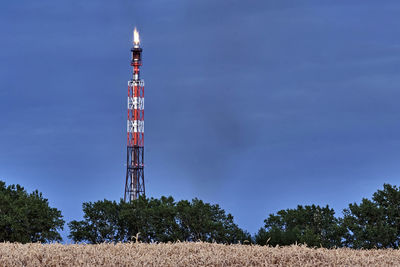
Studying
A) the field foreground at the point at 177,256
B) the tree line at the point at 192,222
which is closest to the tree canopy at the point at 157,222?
the tree line at the point at 192,222

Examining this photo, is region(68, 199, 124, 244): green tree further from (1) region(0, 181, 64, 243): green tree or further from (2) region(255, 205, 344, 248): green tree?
(2) region(255, 205, 344, 248): green tree

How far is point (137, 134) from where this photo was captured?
64.5 meters

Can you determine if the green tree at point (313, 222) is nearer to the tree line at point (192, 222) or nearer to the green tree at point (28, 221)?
the tree line at point (192, 222)

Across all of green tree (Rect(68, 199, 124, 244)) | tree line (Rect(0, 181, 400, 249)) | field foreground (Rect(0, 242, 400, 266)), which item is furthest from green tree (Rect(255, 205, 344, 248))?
field foreground (Rect(0, 242, 400, 266))

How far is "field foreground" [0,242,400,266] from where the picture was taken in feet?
27.9

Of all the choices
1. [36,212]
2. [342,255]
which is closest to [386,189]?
[36,212]

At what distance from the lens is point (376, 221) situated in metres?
30.2

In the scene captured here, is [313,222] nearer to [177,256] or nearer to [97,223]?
[97,223]

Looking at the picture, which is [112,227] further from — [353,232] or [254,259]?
[254,259]

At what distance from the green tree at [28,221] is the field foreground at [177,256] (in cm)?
2294

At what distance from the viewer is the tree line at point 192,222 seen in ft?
97.6

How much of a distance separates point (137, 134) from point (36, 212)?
3237cm

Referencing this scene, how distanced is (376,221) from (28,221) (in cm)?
1904

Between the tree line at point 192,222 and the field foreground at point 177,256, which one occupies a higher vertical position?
the tree line at point 192,222
